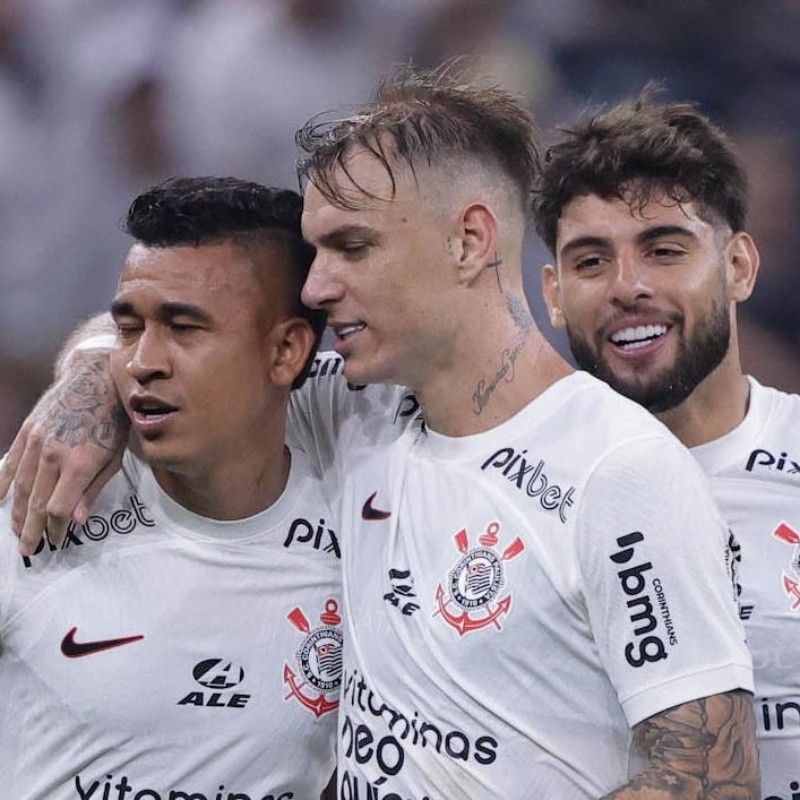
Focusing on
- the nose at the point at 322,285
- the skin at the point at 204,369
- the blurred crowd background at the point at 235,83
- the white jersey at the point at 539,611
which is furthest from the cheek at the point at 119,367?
the blurred crowd background at the point at 235,83

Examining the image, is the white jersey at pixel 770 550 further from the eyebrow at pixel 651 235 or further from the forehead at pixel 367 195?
the forehead at pixel 367 195

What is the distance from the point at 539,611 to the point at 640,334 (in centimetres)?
102

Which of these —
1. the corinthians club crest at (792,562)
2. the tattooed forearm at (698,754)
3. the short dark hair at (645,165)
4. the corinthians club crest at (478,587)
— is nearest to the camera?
the tattooed forearm at (698,754)

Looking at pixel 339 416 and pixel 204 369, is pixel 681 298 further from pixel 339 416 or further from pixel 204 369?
pixel 204 369

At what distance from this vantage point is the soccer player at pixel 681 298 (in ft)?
10.0

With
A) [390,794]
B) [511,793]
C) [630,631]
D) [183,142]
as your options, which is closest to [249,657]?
[390,794]

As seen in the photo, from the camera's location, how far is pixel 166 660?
8.95ft

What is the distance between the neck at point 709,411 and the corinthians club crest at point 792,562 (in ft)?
0.91

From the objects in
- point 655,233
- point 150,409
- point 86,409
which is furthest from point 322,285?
point 655,233

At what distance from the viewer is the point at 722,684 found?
2.24 m

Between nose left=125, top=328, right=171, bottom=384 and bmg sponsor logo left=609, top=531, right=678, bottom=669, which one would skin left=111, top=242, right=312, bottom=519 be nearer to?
nose left=125, top=328, right=171, bottom=384

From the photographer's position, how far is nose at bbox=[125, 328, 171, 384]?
275cm

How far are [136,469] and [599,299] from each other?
116 cm

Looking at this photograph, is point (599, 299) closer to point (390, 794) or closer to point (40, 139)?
point (390, 794)
